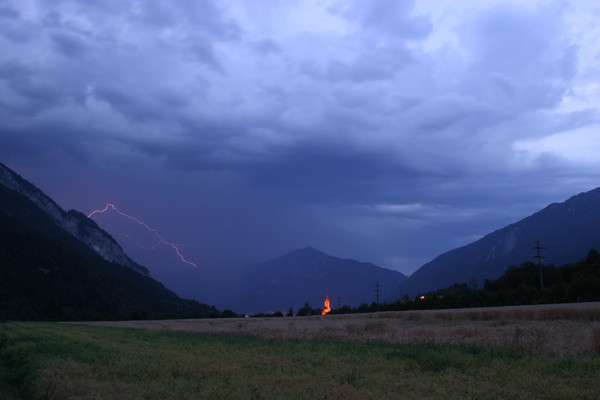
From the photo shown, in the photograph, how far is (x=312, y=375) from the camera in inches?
568

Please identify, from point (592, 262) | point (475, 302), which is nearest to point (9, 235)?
point (475, 302)

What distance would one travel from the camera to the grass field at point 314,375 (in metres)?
11.7


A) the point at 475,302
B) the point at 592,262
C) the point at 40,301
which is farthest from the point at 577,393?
the point at 40,301

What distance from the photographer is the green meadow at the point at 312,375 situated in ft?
38.4

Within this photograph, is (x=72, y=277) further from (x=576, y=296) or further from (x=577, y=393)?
(x=577, y=393)

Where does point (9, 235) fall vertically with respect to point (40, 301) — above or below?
above

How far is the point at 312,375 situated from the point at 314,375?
0.06 metres

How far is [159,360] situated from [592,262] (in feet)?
322

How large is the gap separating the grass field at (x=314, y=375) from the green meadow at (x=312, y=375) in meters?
0.02

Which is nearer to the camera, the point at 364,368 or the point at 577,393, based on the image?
the point at 577,393

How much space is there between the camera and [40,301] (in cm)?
15788

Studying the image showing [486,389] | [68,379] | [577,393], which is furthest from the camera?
[68,379]

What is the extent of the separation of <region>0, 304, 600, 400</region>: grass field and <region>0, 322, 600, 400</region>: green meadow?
0.08ft

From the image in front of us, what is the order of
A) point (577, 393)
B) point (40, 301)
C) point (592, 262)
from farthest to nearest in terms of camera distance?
point (40, 301), point (592, 262), point (577, 393)
